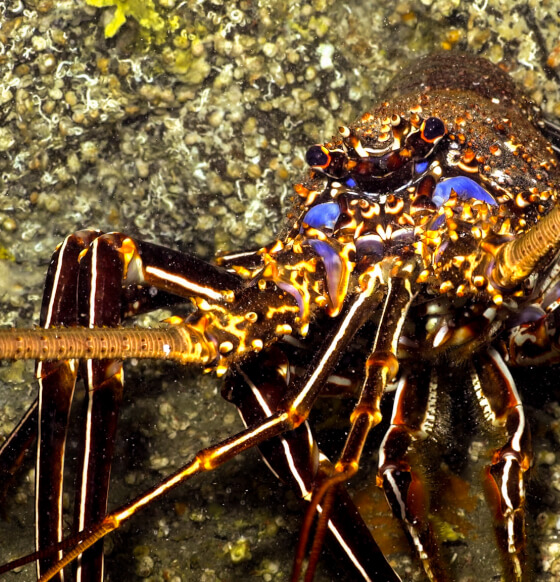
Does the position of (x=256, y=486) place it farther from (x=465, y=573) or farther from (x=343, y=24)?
(x=343, y=24)

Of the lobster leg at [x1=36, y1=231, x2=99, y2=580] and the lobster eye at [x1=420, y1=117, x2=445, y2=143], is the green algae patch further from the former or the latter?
the lobster eye at [x1=420, y1=117, x2=445, y2=143]

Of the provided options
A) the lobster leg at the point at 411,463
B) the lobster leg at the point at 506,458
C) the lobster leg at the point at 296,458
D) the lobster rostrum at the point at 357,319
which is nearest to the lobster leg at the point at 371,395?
the lobster rostrum at the point at 357,319

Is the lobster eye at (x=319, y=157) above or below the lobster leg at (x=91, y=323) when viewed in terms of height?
above

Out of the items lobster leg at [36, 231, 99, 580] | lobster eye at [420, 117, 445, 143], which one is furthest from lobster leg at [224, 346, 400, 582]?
lobster eye at [420, 117, 445, 143]

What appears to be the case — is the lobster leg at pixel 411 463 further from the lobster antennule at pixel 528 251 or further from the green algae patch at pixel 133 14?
the green algae patch at pixel 133 14

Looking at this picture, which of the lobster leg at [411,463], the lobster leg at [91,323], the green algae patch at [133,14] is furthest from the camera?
the green algae patch at [133,14]

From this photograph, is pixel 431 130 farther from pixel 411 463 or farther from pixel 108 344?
pixel 108 344

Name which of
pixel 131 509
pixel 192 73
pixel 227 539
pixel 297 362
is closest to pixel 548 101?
pixel 192 73
